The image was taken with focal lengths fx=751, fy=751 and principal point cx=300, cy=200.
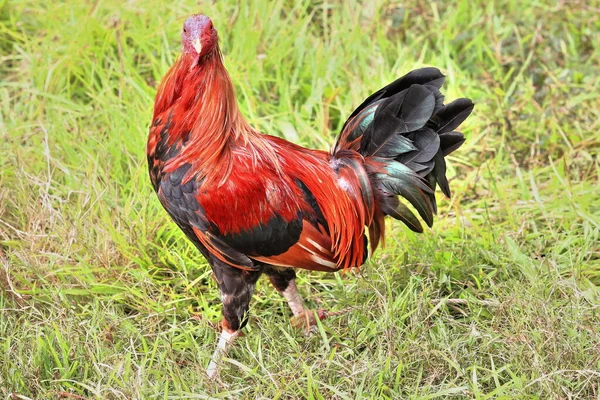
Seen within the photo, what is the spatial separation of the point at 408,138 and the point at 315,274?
1.23m

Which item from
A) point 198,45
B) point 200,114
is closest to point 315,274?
point 200,114

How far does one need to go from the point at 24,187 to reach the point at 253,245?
1723 millimetres

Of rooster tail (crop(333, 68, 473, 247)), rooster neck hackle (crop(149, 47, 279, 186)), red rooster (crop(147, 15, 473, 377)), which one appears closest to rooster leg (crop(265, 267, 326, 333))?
red rooster (crop(147, 15, 473, 377))

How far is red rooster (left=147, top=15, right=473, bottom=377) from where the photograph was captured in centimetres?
314

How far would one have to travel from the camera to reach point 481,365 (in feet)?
11.4

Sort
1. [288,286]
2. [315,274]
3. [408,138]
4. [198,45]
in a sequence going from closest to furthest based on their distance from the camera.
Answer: [198,45] < [408,138] < [288,286] < [315,274]

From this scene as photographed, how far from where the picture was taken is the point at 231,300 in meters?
3.43

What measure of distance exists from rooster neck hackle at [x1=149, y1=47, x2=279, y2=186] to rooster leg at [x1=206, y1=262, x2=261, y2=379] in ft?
1.54

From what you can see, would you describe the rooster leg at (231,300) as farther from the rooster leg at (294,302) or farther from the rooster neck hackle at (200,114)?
the rooster neck hackle at (200,114)

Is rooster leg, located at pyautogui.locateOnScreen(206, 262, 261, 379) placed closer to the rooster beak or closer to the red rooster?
the red rooster

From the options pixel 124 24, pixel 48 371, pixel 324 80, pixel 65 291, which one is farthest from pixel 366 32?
pixel 48 371

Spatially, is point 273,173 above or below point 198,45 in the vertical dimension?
below

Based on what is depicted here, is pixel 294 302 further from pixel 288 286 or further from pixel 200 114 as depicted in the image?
pixel 200 114

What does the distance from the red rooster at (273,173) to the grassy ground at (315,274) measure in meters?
0.46
